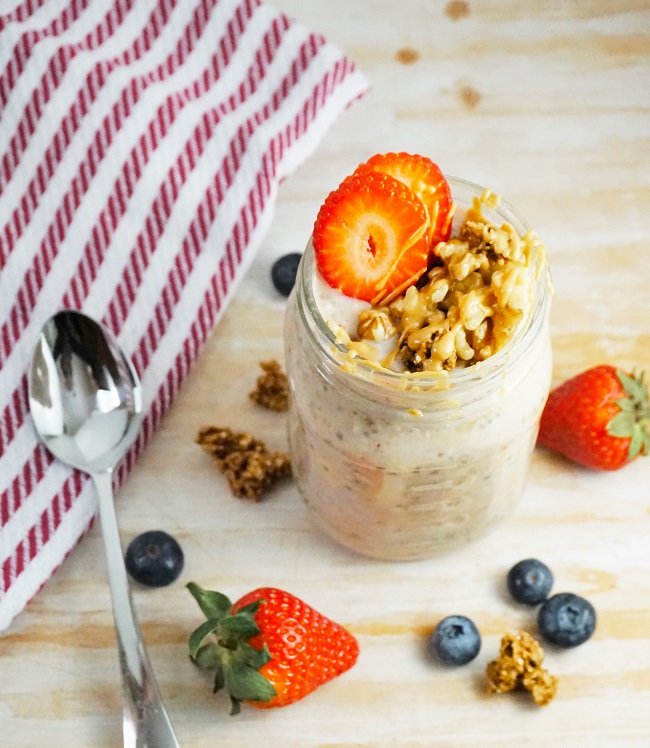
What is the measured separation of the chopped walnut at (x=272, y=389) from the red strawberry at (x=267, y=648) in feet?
0.87

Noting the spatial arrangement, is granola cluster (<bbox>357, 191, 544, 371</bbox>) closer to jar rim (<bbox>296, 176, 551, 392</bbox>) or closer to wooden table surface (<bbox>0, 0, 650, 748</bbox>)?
jar rim (<bbox>296, 176, 551, 392</bbox>)

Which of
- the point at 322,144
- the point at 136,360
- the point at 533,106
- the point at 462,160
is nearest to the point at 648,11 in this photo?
the point at 533,106

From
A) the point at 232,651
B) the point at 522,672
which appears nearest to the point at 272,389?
the point at 232,651

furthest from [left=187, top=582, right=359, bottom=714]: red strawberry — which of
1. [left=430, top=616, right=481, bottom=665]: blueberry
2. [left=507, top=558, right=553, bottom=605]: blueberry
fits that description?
[left=507, top=558, right=553, bottom=605]: blueberry

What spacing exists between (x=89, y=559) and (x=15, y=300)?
13.7 inches

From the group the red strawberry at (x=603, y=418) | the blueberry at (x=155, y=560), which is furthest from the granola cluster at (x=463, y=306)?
the blueberry at (x=155, y=560)

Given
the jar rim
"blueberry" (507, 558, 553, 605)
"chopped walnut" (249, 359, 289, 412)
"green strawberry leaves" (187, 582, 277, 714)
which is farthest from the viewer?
"chopped walnut" (249, 359, 289, 412)

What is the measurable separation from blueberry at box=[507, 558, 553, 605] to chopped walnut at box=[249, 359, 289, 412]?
1.16ft

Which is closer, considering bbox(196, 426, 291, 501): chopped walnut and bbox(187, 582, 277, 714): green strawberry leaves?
bbox(187, 582, 277, 714): green strawberry leaves

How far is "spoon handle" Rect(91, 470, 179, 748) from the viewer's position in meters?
1.13

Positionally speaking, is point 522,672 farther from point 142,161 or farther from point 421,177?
point 142,161

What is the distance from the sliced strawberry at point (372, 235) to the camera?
94cm

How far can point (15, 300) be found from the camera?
4.47 ft

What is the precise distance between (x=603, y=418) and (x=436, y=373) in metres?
0.39
